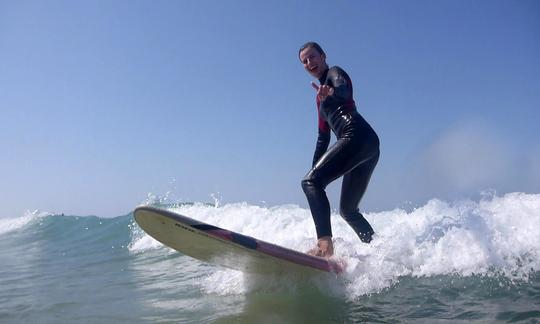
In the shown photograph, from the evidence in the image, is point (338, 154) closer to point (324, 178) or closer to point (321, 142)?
point (324, 178)

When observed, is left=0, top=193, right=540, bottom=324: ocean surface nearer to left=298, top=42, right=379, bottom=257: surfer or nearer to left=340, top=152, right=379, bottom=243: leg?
left=340, top=152, right=379, bottom=243: leg

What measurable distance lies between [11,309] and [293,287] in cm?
271

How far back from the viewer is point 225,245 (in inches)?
125

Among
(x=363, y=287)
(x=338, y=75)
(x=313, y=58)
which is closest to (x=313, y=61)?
(x=313, y=58)

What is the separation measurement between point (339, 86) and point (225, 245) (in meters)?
1.64

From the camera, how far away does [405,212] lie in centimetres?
1012

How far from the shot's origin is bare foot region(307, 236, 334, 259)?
3.41 meters

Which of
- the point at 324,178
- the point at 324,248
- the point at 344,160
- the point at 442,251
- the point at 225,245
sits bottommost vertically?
the point at 442,251

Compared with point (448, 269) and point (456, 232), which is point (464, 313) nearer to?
point (448, 269)

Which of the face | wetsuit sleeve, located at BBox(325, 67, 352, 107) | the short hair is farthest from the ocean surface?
the short hair

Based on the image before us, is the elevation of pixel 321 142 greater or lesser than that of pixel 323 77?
lesser

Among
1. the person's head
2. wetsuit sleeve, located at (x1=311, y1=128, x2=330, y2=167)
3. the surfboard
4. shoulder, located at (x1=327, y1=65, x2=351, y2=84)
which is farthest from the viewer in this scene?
wetsuit sleeve, located at (x1=311, y1=128, x2=330, y2=167)

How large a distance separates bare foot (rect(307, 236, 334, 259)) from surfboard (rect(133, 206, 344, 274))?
94 millimetres

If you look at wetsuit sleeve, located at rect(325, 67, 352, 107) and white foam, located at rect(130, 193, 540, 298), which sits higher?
wetsuit sleeve, located at rect(325, 67, 352, 107)
